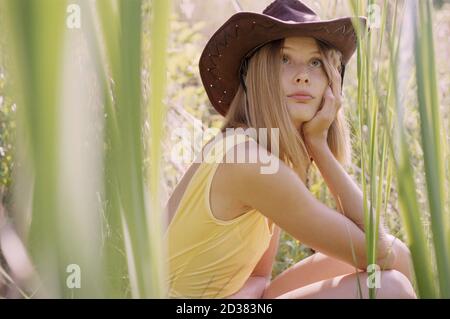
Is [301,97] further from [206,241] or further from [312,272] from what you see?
[312,272]

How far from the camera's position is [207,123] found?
3.21 metres

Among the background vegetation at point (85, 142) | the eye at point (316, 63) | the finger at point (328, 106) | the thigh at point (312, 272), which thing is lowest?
the thigh at point (312, 272)

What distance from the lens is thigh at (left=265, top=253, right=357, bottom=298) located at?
2207 mm

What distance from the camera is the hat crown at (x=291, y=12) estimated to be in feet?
6.65

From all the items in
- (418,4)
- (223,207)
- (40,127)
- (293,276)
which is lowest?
(293,276)

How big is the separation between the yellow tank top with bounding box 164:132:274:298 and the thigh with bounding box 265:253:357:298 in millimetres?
274

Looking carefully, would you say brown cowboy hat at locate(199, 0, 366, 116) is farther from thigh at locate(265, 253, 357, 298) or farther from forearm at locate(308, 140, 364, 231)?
thigh at locate(265, 253, 357, 298)

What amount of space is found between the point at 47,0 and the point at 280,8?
1.73 m

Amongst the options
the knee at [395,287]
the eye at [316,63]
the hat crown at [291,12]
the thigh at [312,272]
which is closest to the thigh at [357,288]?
the knee at [395,287]

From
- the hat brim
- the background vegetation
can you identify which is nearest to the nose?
the hat brim

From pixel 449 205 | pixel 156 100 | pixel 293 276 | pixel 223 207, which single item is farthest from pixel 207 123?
pixel 156 100

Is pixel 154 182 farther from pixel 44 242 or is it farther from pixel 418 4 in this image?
pixel 418 4

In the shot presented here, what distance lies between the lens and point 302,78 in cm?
191

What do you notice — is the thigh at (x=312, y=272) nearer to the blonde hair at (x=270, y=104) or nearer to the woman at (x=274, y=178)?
the woman at (x=274, y=178)
